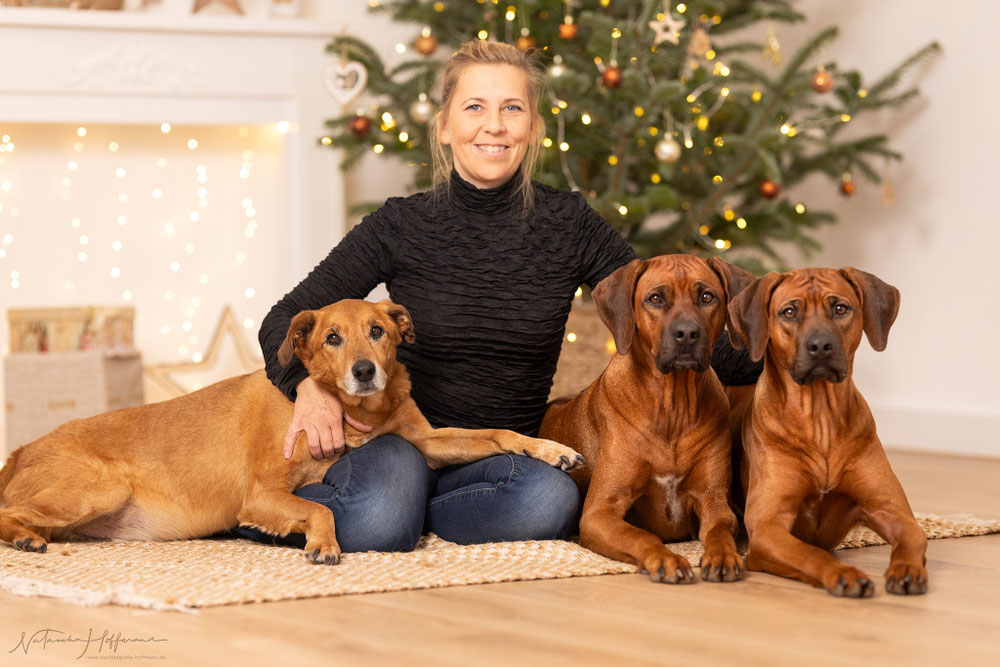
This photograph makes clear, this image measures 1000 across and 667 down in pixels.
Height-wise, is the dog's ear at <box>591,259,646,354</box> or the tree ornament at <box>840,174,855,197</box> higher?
the tree ornament at <box>840,174,855,197</box>

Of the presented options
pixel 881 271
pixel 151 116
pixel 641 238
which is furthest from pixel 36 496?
pixel 881 271

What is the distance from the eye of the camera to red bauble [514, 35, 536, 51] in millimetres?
4719

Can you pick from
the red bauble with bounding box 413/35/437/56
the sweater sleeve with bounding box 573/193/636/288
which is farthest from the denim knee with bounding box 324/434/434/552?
the red bauble with bounding box 413/35/437/56

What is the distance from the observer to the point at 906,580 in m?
2.19

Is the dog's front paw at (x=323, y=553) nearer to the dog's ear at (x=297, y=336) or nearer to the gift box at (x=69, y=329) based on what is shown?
the dog's ear at (x=297, y=336)

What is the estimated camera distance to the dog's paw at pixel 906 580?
2191mm

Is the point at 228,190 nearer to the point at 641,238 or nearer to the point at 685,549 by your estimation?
the point at 641,238

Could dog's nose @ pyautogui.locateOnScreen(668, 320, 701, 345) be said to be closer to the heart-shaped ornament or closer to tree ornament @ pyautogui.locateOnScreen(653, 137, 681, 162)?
tree ornament @ pyautogui.locateOnScreen(653, 137, 681, 162)

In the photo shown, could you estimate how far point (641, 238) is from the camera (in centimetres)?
487

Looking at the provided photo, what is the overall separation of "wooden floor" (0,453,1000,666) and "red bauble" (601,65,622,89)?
95.6 inches

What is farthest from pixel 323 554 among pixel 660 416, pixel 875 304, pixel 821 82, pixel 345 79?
pixel 345 79

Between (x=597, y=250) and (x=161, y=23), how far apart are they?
3.69m

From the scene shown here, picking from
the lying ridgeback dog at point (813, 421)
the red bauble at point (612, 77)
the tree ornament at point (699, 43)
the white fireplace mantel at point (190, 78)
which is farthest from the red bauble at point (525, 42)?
the lying ridgeback dog at point (813, 421)

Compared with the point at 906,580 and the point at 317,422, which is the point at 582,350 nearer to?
the point at 317,422
